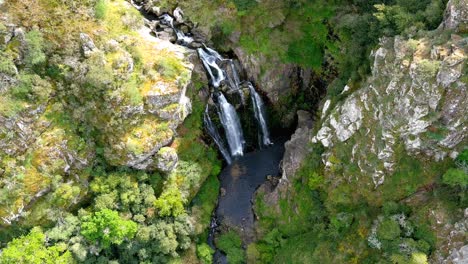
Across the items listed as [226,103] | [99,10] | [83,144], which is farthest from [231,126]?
[99,10]

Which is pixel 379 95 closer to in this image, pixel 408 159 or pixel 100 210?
pixel 408 159

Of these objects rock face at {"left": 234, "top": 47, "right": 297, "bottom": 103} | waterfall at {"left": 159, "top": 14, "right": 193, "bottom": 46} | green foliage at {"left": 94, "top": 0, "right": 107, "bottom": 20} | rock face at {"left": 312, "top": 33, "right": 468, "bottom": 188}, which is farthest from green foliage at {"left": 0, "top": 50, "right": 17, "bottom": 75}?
rock face at {"left": 312, "top": 33, "right": 468, "bottom": 188}

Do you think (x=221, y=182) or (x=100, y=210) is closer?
(x=100, y=210)

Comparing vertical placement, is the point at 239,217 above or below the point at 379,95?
below

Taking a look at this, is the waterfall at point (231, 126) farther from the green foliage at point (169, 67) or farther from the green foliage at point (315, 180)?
the green foliage at point (315, 180)

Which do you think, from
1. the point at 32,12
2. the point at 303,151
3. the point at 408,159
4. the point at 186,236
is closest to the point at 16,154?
the point at 32,12

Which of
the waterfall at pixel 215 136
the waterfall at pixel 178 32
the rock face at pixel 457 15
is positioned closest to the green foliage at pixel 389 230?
the rock face at pixel 457 15
